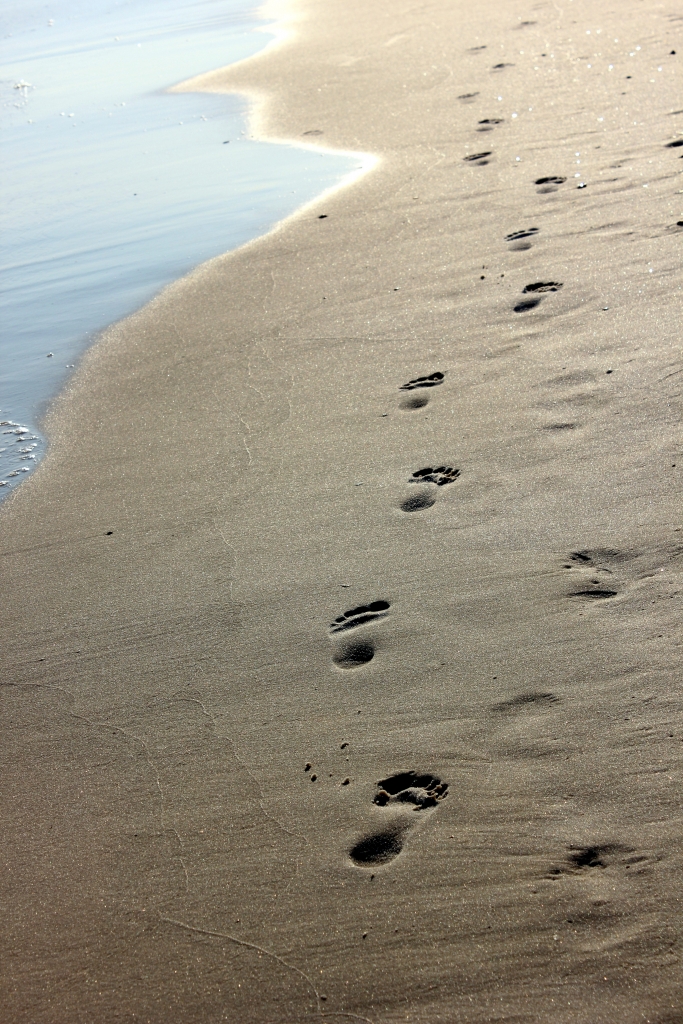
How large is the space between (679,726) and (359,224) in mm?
3824

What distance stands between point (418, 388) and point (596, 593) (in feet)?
4.55

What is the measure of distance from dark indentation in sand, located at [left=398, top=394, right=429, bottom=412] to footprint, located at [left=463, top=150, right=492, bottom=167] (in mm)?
2620

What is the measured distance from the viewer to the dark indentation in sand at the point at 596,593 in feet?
8.16

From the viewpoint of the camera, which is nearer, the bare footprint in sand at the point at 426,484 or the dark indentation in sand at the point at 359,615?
the dark indentation in sand at the point at 359,615

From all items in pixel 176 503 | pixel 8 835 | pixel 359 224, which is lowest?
pixel 8 835

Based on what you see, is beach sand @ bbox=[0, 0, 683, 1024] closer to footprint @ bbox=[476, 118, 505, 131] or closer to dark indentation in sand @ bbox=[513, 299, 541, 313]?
dark indentation in sand @ bbox=[513, 299, 541, 313]

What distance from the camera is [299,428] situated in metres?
3.57

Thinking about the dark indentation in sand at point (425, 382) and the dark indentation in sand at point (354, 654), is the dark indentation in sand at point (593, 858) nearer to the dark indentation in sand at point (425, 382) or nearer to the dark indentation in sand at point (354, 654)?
the dark indentation in sand at point (354, 654)

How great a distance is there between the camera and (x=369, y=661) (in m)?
2.49

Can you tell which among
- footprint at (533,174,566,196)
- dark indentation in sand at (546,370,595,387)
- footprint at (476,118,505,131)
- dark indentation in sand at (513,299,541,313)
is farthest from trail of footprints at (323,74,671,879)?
footprint at (476,118,505,131)

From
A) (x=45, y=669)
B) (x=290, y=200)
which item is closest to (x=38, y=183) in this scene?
(x=290, y=200)

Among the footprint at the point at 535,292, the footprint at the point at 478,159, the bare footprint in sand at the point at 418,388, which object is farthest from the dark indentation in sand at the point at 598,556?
the footprint at the point at 478,159

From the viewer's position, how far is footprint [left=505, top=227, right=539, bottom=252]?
14.8 feet

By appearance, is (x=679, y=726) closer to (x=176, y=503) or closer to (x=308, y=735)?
(x=308, y=735)
